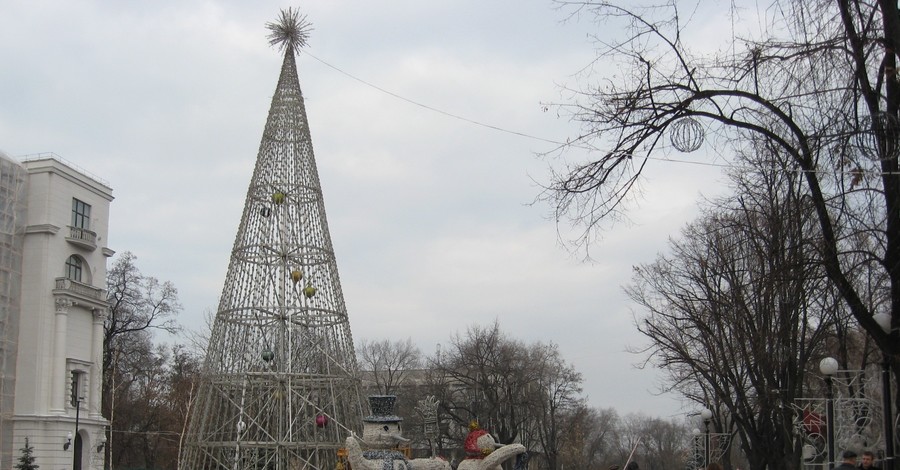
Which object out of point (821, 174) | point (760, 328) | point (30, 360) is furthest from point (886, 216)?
point (30, 360)

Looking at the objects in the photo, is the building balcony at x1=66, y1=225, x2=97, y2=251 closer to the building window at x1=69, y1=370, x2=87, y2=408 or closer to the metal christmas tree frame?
the building window at x1=69, y1=370, x2=87, y2=408

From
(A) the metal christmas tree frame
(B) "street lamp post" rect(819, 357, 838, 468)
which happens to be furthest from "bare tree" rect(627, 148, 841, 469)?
(A) the metal christmas tree frame

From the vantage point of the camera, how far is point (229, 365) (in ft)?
67.6

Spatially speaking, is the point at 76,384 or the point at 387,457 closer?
the point at 387,457

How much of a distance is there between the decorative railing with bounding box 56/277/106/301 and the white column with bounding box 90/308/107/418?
0.69 metres

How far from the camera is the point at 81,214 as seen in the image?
41531 mm

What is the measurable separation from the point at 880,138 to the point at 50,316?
36919mm

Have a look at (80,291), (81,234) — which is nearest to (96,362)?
(80,291)

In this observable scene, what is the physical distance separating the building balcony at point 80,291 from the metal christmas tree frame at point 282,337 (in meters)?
20.4

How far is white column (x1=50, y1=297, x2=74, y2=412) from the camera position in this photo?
38.3 metres

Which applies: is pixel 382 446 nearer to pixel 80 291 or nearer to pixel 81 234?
pixel 80 291

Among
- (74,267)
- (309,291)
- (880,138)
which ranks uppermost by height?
(74,267)

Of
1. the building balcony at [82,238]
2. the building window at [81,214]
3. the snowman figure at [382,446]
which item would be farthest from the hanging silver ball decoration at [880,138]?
the building window at [81,214]

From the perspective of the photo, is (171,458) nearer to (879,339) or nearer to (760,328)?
(760,328)
